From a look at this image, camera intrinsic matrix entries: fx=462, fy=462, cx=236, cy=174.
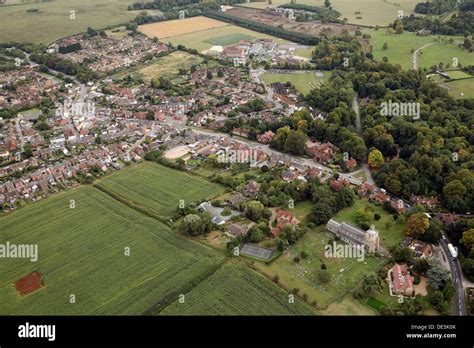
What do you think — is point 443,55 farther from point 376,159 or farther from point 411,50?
point 376,159

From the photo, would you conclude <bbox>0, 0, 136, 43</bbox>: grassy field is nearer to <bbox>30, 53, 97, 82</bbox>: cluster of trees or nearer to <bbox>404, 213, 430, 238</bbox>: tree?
<bbox>30, 53, 97, 82</bbox>: cluster of trees

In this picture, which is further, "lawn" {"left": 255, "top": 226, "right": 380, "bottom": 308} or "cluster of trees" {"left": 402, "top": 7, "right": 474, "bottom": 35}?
"cluster of trees" {"left": 402, "top": 7, "right": 474, "bottom": 35}

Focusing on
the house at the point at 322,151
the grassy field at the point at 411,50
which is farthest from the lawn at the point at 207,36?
the house at the point at 322,151

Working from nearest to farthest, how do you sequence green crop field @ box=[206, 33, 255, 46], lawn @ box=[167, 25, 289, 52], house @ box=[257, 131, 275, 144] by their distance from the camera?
house @ box=[257, 131, 275, 144] → lawn @ box=[167, 25, 289, 52] → green crop field @ box=[206, 33, 255, 46]

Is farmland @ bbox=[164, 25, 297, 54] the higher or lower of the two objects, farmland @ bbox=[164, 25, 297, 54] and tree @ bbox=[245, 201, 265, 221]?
the higher

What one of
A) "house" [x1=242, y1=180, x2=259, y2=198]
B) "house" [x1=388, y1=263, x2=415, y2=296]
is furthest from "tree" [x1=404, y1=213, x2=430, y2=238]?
"house" [x1=242, y1=180, x2=259, y2=198]

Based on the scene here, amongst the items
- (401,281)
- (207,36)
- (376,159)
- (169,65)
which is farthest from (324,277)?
(207,36)
